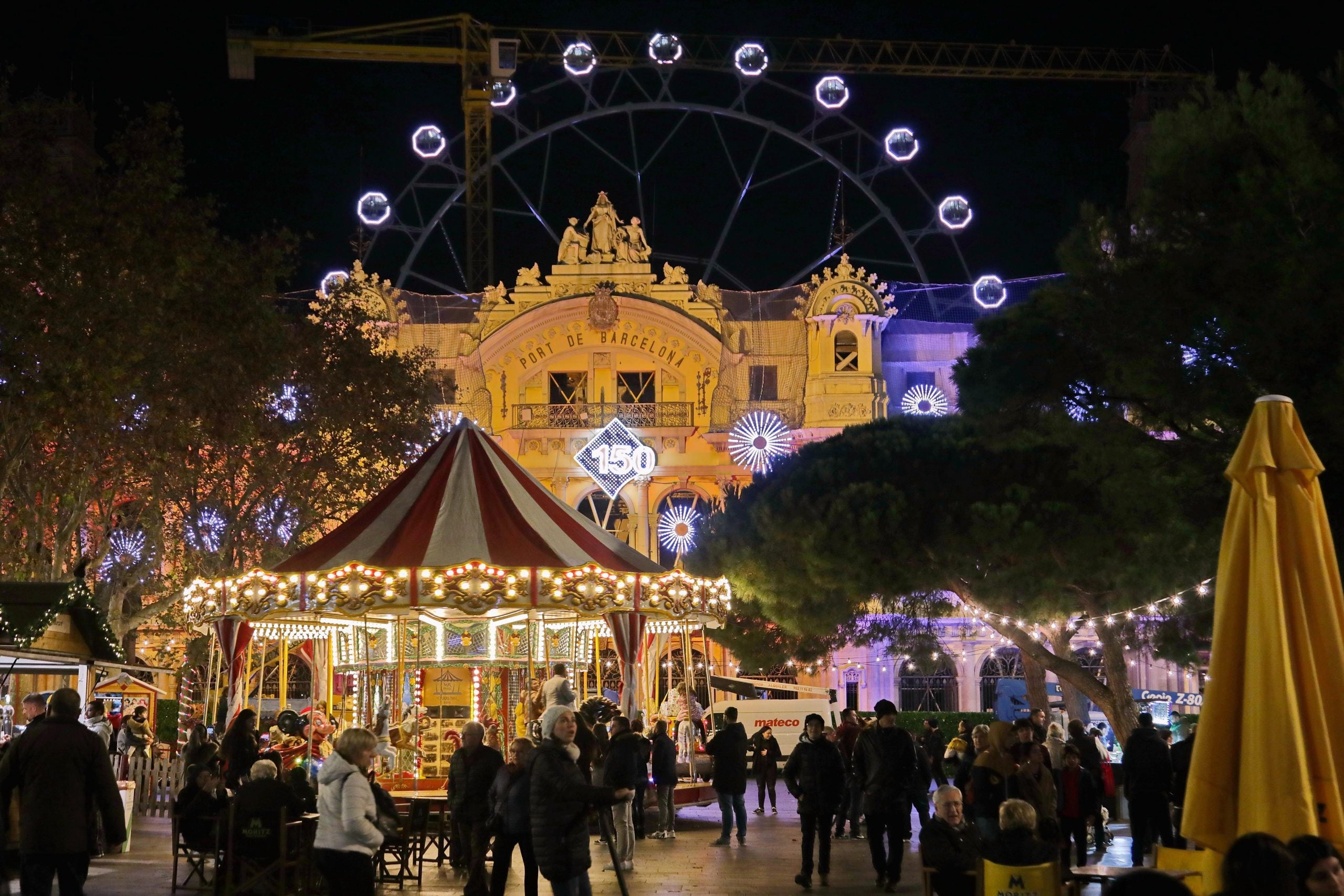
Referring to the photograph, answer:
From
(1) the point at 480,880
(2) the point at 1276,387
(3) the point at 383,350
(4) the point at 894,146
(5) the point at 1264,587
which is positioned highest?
(4) the point at 894,146

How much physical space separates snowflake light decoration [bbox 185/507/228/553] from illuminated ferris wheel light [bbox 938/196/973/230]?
72.0ft

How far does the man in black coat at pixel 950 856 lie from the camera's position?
887 cm

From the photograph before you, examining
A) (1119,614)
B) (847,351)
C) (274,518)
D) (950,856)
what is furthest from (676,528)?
(950,856)

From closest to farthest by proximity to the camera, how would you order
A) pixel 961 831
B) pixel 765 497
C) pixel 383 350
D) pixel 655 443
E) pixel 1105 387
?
pixel 961 831 → pixel 1105 387 → pixel 765 497 → pixel 383 350 → pixel 655 443

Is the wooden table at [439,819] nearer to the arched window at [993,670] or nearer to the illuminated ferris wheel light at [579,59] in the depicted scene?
the illuminated ferris wheel light at [579,59]

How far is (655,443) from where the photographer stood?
39.1m

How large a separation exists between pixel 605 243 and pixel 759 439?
694 cm

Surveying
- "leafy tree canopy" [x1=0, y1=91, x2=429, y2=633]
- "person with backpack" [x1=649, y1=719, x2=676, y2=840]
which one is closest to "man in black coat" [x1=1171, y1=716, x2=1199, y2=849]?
"person with backpack" [x1=649, y1=719, x2=676, y2=840]

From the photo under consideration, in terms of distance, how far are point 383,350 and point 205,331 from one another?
16.3 meters

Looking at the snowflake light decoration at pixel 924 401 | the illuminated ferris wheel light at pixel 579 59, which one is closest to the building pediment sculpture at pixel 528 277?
the illuminated ferris wheel light at pixel 579 59

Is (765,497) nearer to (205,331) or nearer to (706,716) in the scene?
(706,716)

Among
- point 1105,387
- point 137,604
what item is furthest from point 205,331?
point 1105,387

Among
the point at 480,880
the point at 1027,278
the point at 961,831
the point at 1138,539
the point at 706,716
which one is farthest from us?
the point at 1027,278

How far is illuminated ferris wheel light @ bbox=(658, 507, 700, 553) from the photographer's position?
123 feet
